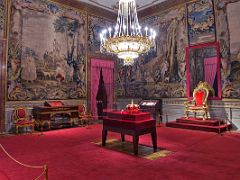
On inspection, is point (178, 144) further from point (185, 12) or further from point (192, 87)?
point (185, 12)

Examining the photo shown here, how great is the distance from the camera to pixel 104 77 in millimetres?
11383

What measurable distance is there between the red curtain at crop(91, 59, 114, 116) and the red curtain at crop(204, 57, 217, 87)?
4870mm

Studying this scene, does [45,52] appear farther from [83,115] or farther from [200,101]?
[200,101]

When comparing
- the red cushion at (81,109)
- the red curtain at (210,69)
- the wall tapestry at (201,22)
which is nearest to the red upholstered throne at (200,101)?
the red curtain at (210,69)

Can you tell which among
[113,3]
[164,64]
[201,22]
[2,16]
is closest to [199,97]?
[164,64]

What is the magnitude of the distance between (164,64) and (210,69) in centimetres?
218

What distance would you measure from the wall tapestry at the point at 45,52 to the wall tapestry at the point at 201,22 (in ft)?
16.5

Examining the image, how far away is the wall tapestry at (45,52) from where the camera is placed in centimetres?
832

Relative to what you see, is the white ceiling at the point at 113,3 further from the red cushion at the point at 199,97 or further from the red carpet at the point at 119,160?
the red carpet at the point at 119,160

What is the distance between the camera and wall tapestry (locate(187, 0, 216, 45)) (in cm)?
889

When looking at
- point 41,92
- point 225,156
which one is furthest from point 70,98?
point 225,156

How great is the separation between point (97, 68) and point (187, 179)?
26.9ft

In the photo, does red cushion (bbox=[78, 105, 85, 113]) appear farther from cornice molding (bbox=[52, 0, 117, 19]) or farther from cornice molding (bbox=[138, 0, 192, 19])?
cornice molding (bbox=[138, 0, 192, 19])

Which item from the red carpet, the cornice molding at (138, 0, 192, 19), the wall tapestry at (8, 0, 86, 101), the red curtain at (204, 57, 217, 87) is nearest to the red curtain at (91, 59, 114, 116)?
the wall tapestry at (8, 0, 86, 101)
